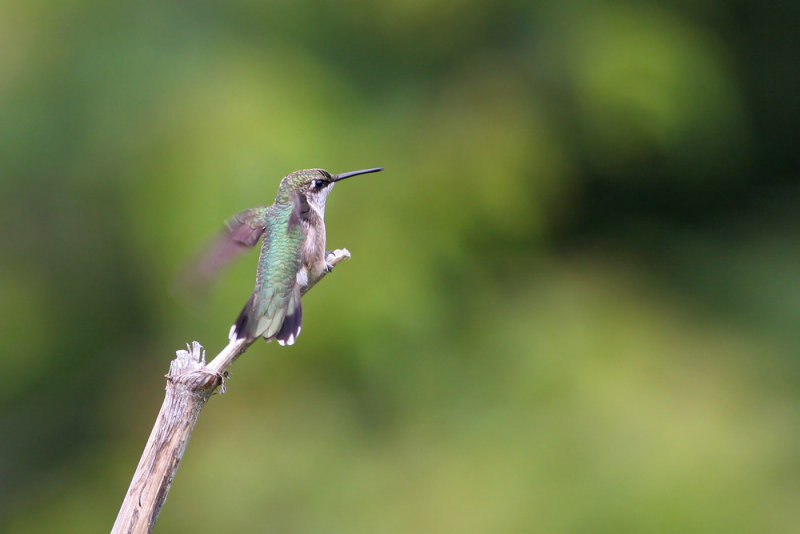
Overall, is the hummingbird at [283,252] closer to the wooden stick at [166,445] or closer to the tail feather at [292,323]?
the tail feather at [292,323]

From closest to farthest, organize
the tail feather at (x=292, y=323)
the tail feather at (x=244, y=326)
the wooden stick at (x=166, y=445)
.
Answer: the wooden stick at (x=166, y=445) < the tail feather at (x=244, y=326) < the tail feather at (x=292, y=323)

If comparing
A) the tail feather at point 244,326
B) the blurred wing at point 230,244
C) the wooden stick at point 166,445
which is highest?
the blurred wing at point 230,244

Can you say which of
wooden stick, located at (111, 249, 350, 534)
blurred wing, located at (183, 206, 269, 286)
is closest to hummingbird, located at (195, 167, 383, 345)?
blurred wing, located at (183, 206, 269, 286)

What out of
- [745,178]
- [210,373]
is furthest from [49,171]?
[745,178]

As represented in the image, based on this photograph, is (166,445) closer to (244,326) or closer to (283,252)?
(244,326)

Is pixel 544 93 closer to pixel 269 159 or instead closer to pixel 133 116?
pixel 269 159

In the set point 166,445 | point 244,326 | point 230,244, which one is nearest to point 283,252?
point 230,244

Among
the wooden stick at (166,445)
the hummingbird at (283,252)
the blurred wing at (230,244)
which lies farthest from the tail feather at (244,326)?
the wooden stick at (166,445)
